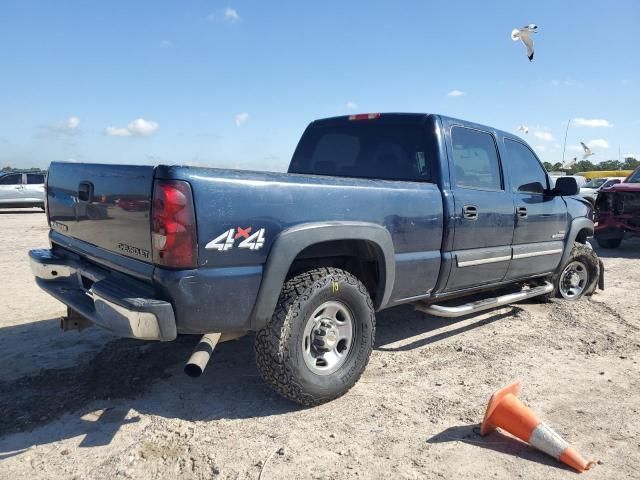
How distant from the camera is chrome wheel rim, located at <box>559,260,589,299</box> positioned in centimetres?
599

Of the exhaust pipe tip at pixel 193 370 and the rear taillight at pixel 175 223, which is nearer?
the rear taillight at pixel 175 223

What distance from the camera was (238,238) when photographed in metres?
2.66

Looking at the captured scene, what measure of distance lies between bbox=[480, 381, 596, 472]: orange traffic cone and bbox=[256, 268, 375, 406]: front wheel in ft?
2.93

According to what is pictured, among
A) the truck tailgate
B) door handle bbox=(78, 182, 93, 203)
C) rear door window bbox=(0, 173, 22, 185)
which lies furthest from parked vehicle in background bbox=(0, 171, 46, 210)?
door handle bbox=(78, 182, 93, 203)

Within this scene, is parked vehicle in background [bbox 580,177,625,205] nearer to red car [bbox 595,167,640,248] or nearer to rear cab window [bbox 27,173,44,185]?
red car [bbox 595,167,640,248]

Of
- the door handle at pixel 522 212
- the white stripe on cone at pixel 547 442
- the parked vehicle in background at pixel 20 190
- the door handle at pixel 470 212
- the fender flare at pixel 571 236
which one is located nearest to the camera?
the white stripe on cone at pixel 547 442

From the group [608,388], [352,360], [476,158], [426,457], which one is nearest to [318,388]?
[352,360]

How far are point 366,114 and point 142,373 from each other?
9.25 feet

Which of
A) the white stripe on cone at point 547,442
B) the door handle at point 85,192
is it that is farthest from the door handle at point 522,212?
the door handle at point 85,192

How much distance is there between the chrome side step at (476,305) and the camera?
3992 mm

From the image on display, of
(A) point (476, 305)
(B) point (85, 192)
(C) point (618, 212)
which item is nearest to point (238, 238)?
(B) point (85, 192)

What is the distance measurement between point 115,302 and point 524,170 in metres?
4.03

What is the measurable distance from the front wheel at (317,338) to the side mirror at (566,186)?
9.41ft

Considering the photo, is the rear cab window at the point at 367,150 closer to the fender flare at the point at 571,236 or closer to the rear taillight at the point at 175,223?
the rear taillight at the point at 175,223
